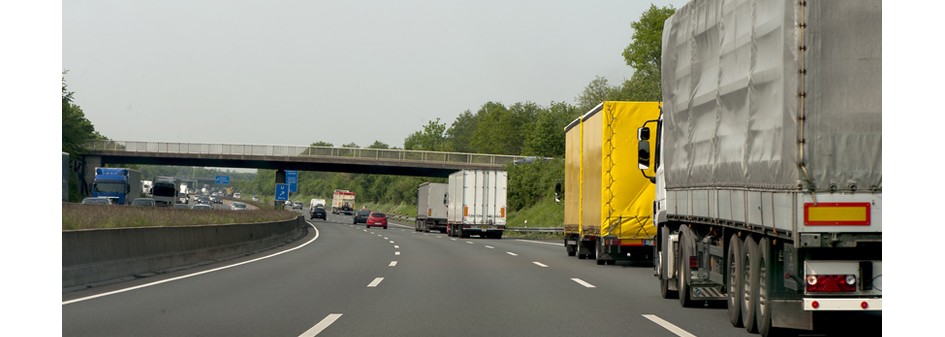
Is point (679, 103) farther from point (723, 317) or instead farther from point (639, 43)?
point (639, 43)

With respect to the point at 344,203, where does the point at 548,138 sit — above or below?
above

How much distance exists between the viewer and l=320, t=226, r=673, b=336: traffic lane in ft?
33.8

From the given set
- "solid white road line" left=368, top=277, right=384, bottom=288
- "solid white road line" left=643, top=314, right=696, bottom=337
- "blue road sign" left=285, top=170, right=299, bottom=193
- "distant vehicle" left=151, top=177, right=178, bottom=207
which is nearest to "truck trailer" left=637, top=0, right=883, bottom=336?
"solid white road line" left=643, top=314, right=696, bottom=337

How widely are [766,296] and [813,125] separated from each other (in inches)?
65.8

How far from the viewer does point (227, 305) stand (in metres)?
12.6

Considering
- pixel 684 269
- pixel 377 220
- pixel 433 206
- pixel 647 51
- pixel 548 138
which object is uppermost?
pixel 647 51

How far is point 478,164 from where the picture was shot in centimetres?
8081

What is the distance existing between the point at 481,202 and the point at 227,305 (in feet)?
122

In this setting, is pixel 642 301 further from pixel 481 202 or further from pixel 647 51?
pixel 647 51

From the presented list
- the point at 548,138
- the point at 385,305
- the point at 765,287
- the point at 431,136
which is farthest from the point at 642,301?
the point at 431,136

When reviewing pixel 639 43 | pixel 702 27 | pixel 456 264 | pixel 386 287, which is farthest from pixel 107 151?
pixel 702 27

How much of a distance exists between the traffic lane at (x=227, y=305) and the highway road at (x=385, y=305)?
12 millimetres

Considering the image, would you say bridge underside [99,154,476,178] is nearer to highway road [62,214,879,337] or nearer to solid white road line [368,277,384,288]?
highway road [62,214,879,337]

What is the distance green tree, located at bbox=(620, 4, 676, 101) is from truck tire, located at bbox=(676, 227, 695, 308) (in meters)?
57.5
